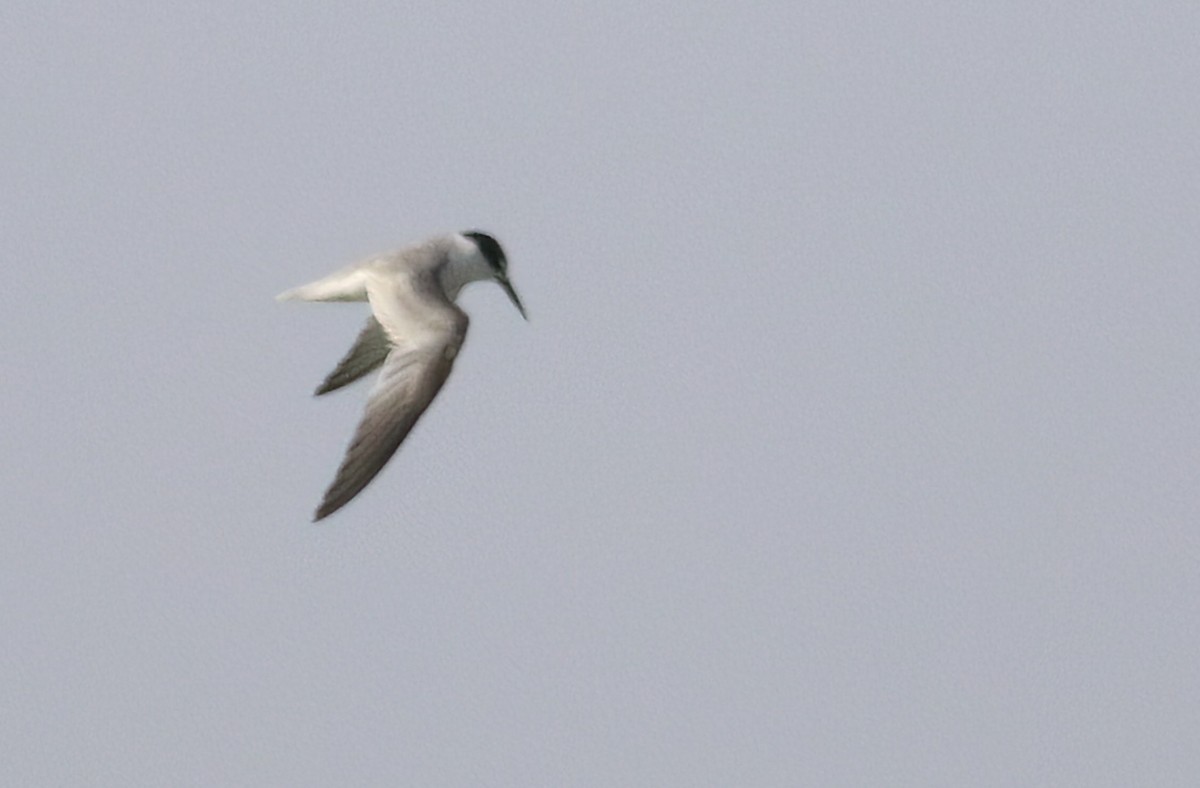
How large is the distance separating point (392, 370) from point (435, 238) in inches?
167

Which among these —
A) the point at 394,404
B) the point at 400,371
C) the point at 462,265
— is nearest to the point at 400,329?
the point at 400,371

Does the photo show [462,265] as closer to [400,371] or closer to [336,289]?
[336,289]

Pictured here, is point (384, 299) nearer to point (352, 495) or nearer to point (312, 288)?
point (312, 288)

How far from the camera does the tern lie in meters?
29.0

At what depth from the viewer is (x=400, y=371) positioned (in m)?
30.2

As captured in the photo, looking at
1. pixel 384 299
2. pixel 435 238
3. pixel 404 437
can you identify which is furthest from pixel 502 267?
pixel 404 437

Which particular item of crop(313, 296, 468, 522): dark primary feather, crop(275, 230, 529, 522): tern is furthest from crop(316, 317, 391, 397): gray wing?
crop(313, 296, 468, 522): dark primary feather

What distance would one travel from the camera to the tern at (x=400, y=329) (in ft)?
95.2

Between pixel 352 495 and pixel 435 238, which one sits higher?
pixel 435 238

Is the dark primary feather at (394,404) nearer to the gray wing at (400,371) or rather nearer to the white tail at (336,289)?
the gray wing at (400,371)

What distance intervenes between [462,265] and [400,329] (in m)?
2.90

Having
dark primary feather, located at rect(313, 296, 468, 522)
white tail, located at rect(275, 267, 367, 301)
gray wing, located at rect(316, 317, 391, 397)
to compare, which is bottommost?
dark primary feather, located at rect(313, 296, 468, 522)

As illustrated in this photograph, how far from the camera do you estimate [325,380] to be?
109 feet

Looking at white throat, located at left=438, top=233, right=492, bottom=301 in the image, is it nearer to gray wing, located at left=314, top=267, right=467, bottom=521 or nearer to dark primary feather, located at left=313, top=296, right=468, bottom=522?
gray wing, located at left=314, top=267, right=467, bottom=521
